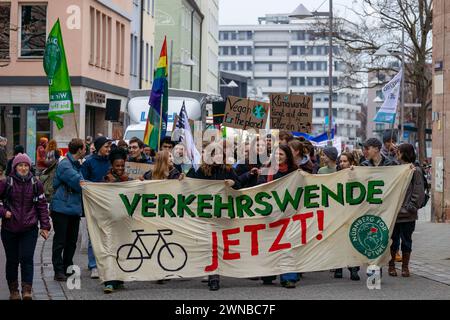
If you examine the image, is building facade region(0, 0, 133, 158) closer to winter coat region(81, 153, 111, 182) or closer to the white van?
the white van

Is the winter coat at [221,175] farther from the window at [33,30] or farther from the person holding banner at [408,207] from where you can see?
the window at [33,30]

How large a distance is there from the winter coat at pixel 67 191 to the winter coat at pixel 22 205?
5.65 feet

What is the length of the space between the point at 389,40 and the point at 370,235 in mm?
34141

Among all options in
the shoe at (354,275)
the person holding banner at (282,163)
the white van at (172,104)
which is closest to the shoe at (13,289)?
the person holding banner at (282,163)

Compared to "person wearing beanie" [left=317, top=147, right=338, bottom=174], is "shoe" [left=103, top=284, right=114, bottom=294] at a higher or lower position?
lower

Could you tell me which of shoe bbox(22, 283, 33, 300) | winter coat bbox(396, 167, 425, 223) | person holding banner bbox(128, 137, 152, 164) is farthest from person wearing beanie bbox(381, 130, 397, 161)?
shoe bbox(22, 283, 33, 300)

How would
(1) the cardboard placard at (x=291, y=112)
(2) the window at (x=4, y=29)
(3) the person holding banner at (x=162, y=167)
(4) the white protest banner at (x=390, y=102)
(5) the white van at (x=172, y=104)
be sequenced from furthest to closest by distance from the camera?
(2) the window at (x=4, y=29)
(4) the white protest banner at (x=390, y=102)
(5) the white van at (x=172, y=104)
(1) the cardboard placard at (x=291, y=112)
(3) the person holding banner at (x=162, y=167)

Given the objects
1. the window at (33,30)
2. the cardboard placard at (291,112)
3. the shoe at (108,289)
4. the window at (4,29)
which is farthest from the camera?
the window at (33,30)

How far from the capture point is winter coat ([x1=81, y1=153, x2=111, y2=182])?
1448 cm

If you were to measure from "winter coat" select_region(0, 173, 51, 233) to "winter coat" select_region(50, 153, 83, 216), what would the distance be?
Result: 5.65 feet

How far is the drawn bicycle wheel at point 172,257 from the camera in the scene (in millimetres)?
13070

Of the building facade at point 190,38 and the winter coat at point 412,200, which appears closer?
the winter coat at point 412,200

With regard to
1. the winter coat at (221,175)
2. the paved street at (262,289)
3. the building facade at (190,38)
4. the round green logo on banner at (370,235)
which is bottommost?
the paved street at (262,289)
